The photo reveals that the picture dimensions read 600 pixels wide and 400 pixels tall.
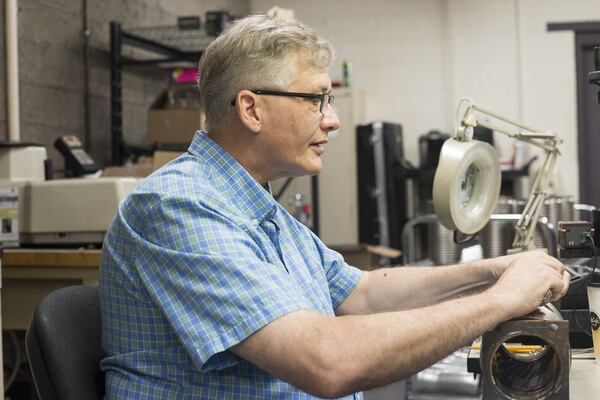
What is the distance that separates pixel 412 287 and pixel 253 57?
56 centimetres

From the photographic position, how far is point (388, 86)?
575 centimetres

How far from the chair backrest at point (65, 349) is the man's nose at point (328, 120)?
46 cm

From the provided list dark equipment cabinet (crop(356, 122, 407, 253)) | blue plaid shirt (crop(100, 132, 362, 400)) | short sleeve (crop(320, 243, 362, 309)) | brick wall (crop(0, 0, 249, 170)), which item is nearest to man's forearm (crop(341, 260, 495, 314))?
short sleeve (crop(320, 243, 362, 309))

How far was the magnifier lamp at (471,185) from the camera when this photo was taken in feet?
5.08

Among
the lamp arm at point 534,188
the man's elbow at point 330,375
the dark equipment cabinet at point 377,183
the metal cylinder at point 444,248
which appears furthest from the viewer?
the dark equipment cabinet at point 377,183

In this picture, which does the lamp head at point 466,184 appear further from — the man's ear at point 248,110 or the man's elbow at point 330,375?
the man's elbow at point 330,375

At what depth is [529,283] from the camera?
3.51ft

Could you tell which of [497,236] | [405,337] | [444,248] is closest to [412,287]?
[405,337]

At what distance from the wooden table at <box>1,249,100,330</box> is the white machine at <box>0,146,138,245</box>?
64 mm

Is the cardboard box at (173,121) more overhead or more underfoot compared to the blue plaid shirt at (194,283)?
more overhead

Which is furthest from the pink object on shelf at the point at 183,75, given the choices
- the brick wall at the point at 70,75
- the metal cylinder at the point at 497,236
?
the metal cylinder at the point at 497,236

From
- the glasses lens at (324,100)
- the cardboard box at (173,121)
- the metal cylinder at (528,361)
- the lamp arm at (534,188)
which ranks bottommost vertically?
the metal cylinder at (528,361)

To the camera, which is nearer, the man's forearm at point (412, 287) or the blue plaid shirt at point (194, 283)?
the blue plaid shirt at point (194, 283)

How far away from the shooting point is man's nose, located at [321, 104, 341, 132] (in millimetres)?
1223
